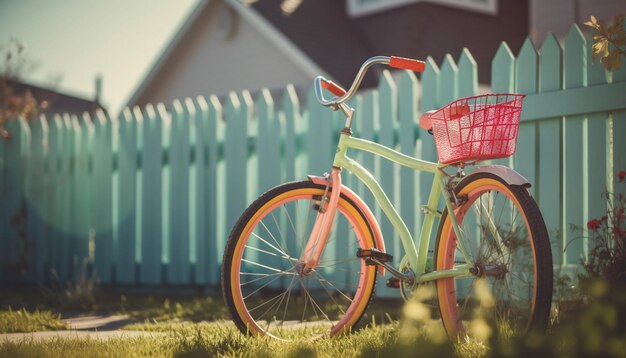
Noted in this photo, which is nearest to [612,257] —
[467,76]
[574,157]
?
[574,157]

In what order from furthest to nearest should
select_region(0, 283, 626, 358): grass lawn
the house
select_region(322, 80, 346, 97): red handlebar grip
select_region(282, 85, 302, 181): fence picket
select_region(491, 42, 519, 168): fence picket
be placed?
the house < select_region(282, 85, 302, 181): fence picket < select_region(491, 42, 519, 168): fence picket < select_region(322, 80, 346, 97): red handlebar grip < select_region(0, 283, 626, 358): grass lawn

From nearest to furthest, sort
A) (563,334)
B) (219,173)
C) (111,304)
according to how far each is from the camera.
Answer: (563,334)
(111,304)
(219,173)

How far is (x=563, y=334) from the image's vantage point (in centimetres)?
305

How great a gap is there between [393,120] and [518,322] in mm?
2602

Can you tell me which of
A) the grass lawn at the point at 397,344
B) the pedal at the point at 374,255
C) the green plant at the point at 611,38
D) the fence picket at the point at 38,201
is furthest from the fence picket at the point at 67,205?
the green plant at the point at 611,38

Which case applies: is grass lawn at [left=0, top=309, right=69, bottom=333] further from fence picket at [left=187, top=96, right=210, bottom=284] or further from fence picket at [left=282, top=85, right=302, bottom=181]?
fence picket at [left=282, top=85, right=302, bottom=181]

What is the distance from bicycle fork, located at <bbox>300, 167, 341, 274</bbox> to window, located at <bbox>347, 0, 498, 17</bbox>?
32.6ft

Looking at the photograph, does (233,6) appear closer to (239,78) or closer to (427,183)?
(239,78)

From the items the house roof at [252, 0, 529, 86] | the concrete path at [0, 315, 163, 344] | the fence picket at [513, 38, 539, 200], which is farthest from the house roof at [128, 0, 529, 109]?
the concrete path at [0, 315, 163, 344]

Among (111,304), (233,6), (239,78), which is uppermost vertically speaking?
(233,6)

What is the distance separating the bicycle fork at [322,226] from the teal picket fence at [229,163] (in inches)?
62.8

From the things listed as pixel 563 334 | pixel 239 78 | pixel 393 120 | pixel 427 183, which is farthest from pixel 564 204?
pixel 239 78

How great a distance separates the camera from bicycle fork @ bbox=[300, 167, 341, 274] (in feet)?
11.8

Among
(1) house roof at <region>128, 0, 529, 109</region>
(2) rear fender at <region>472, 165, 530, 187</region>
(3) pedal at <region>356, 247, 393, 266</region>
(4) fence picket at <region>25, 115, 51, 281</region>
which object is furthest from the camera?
(1) house roof at <region>128, 0, 529, 109</region>
